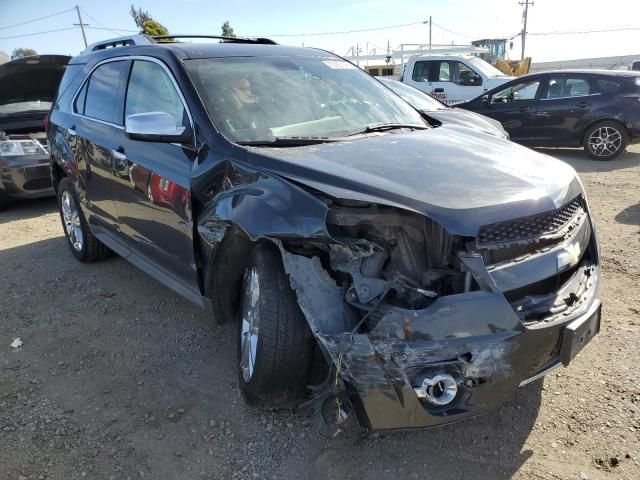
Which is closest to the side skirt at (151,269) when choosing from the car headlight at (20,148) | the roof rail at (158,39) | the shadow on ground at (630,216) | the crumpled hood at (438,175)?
the crumpled hood at (438,175)

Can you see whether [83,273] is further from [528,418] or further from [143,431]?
[528,418]

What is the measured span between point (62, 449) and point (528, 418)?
91.2 inches

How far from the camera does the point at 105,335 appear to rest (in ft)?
12.0

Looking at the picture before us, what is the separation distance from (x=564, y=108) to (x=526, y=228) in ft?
27.6

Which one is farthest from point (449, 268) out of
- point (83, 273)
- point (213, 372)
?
point (83, 273)

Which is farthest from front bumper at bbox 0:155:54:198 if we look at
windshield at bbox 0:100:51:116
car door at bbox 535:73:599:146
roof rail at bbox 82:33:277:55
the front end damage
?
car door at bbox 535:73:599:146

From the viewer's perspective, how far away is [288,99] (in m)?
3.25

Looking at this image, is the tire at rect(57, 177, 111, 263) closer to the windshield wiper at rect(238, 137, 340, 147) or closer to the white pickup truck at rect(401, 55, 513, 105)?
the windshield wiper at rect(238, 137, 340, 147)

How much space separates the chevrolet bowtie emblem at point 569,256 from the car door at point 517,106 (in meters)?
8.20

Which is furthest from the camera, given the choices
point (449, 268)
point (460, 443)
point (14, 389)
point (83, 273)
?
point (83, 273)

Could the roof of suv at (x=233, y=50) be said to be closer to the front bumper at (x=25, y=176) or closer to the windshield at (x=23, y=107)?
the front bumper at (x=25, y=176)

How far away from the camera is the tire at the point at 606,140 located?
9.02 m

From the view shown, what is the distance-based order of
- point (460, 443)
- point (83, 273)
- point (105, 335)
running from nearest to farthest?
point (460, 443) → point (105, 335) → point (83, 273)

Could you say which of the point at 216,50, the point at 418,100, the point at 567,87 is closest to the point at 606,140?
the point at 567,87
